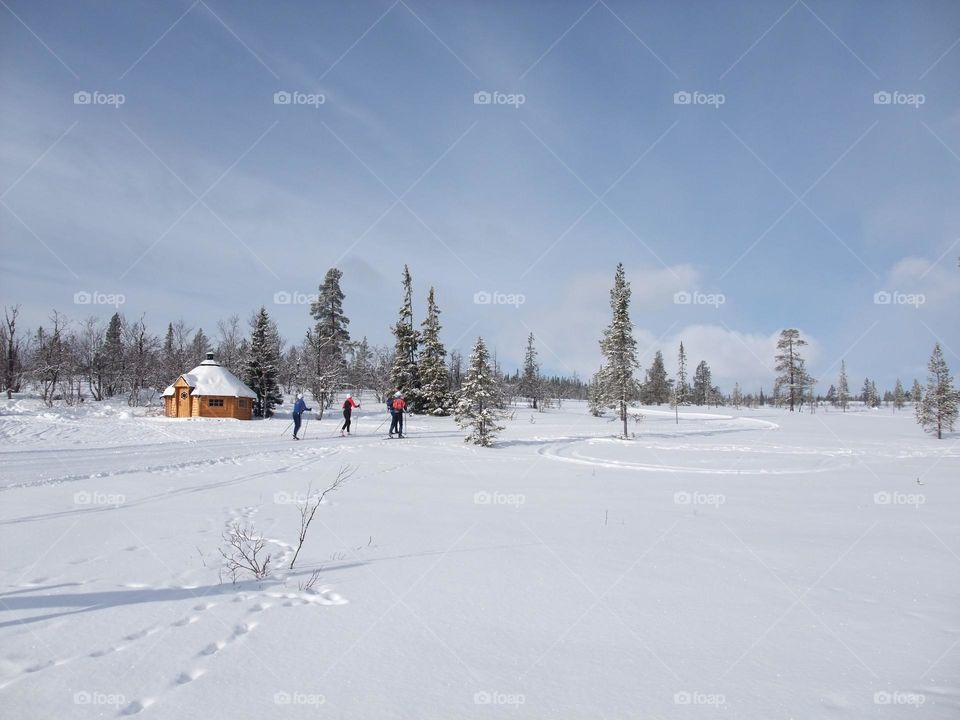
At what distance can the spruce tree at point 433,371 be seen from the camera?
48562 mm

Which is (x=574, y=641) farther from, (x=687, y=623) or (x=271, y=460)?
(x=271, y=460)

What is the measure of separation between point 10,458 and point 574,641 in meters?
18.0

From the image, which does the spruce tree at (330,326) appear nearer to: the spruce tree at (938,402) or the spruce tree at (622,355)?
the spruce tree at (622,355)

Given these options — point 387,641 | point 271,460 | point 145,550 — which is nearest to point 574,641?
point 387,641
